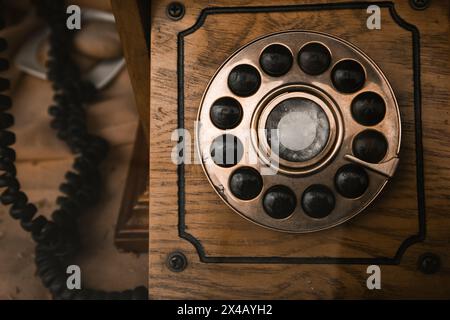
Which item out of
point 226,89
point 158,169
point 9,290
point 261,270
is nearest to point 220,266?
point 261,270

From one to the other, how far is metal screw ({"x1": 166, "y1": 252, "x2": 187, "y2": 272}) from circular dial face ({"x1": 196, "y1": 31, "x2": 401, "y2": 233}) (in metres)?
0.13

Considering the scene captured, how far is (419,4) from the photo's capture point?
108 centimetres

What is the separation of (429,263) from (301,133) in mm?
312

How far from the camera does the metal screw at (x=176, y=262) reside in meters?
1.07

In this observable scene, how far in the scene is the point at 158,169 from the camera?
108cm

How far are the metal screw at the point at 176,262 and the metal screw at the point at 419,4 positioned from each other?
601 mm

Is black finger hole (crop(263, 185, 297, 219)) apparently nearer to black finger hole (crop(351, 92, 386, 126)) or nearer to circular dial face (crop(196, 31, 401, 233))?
circular dial face (crop(196, 31, 401, 233))

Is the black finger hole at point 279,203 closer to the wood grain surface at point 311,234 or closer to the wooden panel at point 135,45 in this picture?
the wood grain surface at point 311,234

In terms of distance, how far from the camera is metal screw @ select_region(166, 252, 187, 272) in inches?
42.0

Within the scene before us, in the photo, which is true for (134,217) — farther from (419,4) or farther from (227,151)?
(419,4)

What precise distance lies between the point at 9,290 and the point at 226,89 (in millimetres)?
752

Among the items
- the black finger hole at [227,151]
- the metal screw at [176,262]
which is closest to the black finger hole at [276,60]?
the black finger hole at [227,151]

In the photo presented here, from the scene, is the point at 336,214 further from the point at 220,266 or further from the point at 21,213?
the point at 21,213
